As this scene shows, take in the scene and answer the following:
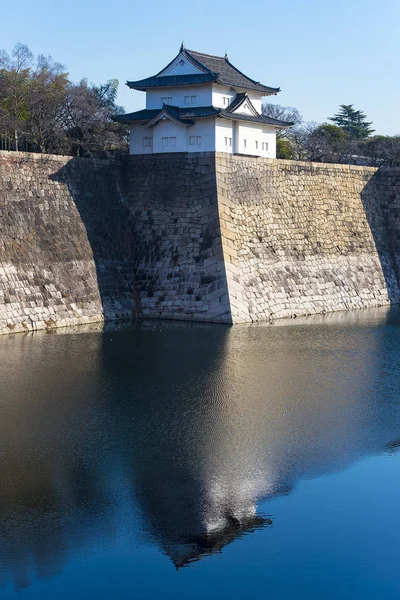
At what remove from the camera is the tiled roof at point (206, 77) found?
20.0 meters

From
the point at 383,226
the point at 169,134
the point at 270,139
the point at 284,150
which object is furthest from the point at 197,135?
the point at 284,150

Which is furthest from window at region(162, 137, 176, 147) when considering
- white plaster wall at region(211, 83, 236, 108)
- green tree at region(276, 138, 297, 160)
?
green tree at region(276, 138, 297, 160)

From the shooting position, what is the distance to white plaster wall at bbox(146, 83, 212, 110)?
65.9 ft

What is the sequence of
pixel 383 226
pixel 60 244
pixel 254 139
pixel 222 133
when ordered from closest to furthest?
pixel 60 244
pixel 222 133
pixel 254 139
pixel 383 226

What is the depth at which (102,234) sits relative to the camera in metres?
18.6

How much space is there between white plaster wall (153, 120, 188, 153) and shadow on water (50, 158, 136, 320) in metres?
1.08

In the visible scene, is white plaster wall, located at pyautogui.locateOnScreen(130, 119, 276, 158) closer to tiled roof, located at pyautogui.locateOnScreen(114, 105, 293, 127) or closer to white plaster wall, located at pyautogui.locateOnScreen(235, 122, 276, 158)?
white plaster wall, located at pyautogui.locateOnScreen(235, 122, 276, 158)

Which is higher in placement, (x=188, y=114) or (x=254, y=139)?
(x=188, y=114)

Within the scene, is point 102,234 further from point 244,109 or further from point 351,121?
point 351,121

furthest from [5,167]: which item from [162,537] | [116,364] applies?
[162,537]

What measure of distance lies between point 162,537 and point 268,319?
38.3ft

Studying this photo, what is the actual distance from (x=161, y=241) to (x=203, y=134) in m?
2.70

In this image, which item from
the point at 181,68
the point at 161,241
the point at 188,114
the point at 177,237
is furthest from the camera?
the point at 181,68

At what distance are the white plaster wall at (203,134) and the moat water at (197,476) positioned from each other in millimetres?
6768
